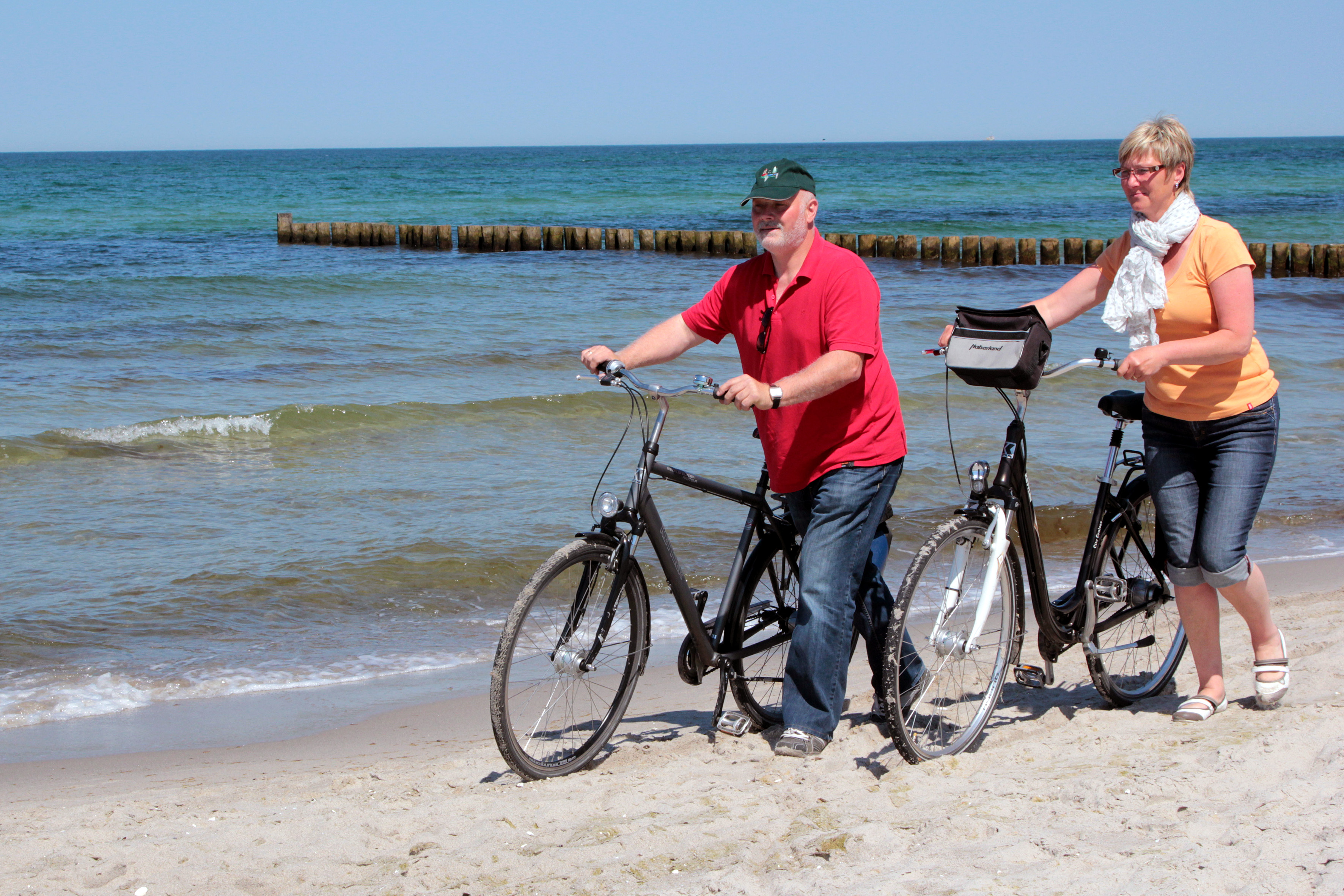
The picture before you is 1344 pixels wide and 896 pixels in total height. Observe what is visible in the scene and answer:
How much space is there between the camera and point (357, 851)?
10.4 feet

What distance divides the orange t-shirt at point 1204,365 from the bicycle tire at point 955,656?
70 centimetres

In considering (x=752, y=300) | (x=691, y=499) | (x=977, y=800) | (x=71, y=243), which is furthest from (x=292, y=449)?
(x=71, y=243)

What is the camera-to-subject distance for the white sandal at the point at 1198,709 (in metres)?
3.85

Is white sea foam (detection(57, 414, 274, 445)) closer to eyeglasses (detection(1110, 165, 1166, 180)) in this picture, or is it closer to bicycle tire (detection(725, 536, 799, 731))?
bicycle tire (detection(725, 536, 799, 731))

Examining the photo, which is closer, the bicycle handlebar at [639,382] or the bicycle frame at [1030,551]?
the bicycle handlebar at [639,382]

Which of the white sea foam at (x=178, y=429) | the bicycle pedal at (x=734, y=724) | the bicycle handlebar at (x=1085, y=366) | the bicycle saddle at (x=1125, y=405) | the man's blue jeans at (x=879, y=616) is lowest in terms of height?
the bicycle pedal at (x=734, y=724)

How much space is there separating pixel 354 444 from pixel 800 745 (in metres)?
6.50

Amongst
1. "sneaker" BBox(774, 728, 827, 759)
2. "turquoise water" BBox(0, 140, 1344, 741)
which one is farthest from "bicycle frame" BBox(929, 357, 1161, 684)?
"turquoise water" BBox(0, 140, 1344, 741)

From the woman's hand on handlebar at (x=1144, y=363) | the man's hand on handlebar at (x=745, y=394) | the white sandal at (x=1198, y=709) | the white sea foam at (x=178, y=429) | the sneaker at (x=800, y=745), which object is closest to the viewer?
the man's hand on handlebar at (x=745, y=394)

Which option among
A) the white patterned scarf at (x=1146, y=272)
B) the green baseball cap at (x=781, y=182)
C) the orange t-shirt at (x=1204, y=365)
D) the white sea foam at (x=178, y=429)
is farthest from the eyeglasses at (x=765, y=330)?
the white sea foam at (x=178, y=429)

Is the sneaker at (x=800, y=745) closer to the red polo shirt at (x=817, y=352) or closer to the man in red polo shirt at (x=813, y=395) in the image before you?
the man in red polo shirt at (x=813, y=395)

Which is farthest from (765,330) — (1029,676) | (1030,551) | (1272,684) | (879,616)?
(1272,684)

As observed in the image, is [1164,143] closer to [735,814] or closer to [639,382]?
[639,382]

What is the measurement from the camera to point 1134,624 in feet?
14.0
